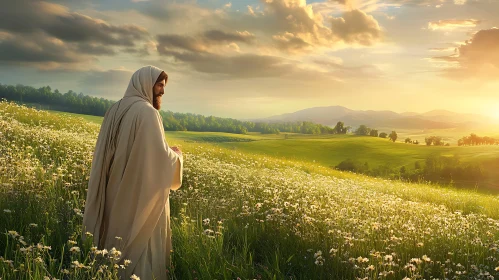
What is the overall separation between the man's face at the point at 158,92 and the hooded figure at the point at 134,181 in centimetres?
14

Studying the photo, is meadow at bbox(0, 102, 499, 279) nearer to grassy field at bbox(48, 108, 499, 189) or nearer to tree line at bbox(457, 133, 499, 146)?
grassy field at bbox(48, 108, 499, 189)

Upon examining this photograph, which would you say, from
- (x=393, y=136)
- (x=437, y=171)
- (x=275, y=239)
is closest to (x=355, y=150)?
(x=393, y=136)

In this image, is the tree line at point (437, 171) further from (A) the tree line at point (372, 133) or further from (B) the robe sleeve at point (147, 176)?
(B) the robe sleeve at point (147, 176)

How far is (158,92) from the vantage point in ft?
20.0

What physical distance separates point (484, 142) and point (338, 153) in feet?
42.0

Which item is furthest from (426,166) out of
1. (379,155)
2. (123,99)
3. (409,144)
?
(123,99)

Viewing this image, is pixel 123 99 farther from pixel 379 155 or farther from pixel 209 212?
pixel 379 155

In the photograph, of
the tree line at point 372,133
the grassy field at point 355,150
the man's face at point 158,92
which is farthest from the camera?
the tree line at point 372,133

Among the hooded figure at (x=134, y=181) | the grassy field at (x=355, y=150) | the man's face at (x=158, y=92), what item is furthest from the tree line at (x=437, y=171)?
the hooded figure at (x=134, y=181)

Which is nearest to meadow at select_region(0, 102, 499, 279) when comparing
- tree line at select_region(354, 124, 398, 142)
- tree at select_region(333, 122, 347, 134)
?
tree line at select_region(354, 124, 398, 142)

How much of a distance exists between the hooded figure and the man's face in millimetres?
143

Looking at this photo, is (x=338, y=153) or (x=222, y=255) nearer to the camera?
(x=222, y=255)

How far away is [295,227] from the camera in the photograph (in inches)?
278

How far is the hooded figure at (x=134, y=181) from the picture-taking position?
5617mm
